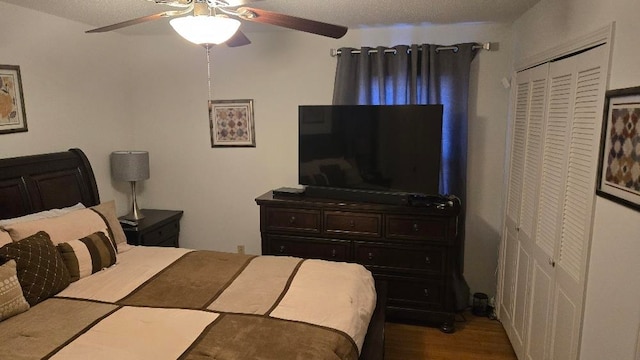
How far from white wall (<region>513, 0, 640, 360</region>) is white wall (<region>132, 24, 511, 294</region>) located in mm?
1533

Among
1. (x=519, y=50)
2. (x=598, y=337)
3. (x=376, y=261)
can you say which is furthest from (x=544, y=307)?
(x=519, y=50)

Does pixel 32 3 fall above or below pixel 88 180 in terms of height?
above

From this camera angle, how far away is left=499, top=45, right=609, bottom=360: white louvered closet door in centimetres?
198

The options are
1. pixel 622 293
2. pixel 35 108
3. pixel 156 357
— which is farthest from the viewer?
pixel 35 108

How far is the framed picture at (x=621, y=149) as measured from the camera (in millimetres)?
1552

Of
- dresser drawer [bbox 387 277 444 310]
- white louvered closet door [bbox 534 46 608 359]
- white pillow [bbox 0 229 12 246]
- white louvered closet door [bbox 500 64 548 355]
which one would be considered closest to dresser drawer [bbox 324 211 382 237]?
dresser drawer [bbox 387 277 444 310]

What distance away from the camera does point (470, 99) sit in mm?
3613

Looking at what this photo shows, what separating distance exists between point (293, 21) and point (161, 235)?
271cm

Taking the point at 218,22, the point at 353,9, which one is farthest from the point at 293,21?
the point at 353,9

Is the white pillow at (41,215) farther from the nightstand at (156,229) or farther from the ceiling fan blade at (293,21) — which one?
the ceiling fan blade at (293,21)

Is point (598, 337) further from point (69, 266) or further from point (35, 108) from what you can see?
point (35, 108)

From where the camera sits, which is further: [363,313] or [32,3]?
[32,3]

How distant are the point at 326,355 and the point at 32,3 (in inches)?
121

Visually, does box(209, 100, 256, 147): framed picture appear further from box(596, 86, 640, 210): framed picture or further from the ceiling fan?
box(596, 86, 640, 210): framed picture
